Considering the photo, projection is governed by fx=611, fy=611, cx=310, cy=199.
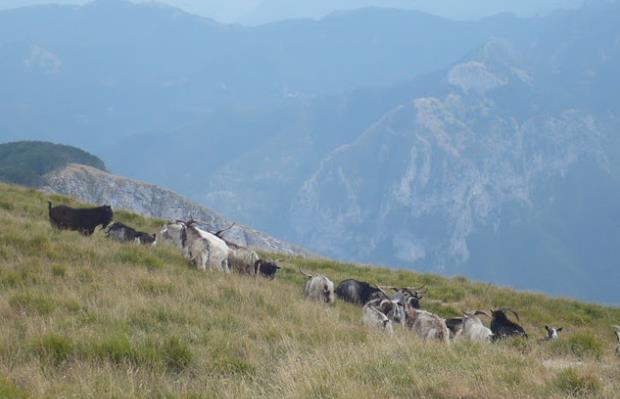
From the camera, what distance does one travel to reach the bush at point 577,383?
596 cm

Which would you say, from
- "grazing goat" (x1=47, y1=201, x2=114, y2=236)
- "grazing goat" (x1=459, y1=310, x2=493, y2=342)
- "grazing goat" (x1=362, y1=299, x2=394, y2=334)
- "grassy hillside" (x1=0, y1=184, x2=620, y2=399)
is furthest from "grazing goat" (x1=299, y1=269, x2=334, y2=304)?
"grazing goat" (x1=47, y1=201, x2=114, y2=236)

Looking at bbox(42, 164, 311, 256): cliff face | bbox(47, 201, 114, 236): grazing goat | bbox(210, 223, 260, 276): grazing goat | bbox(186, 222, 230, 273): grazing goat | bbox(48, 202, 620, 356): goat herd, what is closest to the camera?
bbox(48, 202, 620, 356): goat herd

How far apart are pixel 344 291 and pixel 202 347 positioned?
25.6 feet

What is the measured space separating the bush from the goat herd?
14.2 ft

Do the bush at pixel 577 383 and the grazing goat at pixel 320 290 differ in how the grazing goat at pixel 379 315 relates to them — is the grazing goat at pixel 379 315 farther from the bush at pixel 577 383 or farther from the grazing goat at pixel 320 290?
the bush at pixel 577 383

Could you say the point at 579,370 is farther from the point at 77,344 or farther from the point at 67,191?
the point at 67,191

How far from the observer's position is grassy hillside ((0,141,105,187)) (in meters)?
70.5

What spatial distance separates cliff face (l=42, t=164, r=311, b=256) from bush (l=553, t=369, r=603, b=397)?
2349 inches

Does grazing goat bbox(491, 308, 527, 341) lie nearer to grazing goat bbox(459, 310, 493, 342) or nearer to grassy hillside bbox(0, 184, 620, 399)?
grazing goat bbox(459, 310, 493, 342)

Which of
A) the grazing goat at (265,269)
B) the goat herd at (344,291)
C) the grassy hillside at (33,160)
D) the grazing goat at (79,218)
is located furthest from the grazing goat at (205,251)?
the grassy hillside at (33,160)

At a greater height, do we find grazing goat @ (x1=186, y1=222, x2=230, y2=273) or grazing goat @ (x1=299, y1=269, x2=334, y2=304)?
grazing goat @ (x1=186, y1=222, x2=230, y2=273)

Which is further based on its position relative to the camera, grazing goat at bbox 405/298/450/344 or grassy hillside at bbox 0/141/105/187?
grassy hillside at bbox 0/141/105/187

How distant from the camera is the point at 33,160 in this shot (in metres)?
82.5

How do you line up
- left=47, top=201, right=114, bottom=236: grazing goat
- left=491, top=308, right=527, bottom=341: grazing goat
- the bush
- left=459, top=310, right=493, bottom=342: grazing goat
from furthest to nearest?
left=47, top=201, right=114, bottom=236: grazing goat < left=491, top=308, right=527, bottom=341: grazing goat < left=459, top=310, right=493, bottom=342: grazing goat < the bush
